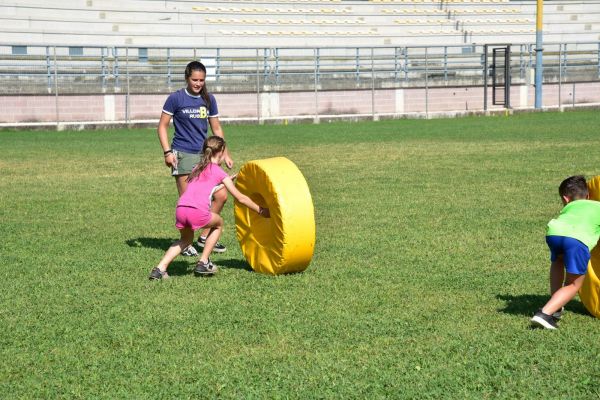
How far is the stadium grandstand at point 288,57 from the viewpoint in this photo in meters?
31.0

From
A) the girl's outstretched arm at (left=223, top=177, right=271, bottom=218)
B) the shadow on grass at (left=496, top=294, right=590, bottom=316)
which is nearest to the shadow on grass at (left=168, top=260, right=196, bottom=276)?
the girl's outstretched arm at (left=223, top=177, right=271, bottom=218)

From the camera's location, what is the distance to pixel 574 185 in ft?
20.4

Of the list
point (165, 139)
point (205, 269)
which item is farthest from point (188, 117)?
point (205, 269)

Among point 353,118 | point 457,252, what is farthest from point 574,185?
point 353,118

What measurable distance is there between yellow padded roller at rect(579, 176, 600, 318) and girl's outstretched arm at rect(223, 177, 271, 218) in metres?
2.59

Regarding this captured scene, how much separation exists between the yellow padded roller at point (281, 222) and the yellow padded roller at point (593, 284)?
7.01ft

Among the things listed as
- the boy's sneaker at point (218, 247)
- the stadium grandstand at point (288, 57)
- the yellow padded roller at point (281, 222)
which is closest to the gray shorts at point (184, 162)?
the boy's sneaker at point (218, 247)

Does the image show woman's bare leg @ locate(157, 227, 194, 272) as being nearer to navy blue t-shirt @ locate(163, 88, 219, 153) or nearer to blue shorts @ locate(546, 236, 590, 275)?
navy blue t-shirt @ locate(163, 88, 219, 153)

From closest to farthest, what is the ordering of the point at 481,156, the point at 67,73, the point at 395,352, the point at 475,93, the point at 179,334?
the point at 395,352
the point at 179,334
the point at 481,156
the point at 67,73
the point at 475,93

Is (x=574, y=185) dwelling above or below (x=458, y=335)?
above

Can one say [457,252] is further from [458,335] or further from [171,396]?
[171,396]

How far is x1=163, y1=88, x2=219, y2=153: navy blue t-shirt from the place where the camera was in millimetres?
9250

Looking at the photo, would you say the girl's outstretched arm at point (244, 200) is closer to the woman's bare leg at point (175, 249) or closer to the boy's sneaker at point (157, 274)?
the woman's bare leg at point (175, 249)

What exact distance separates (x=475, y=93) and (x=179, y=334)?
102 ft
